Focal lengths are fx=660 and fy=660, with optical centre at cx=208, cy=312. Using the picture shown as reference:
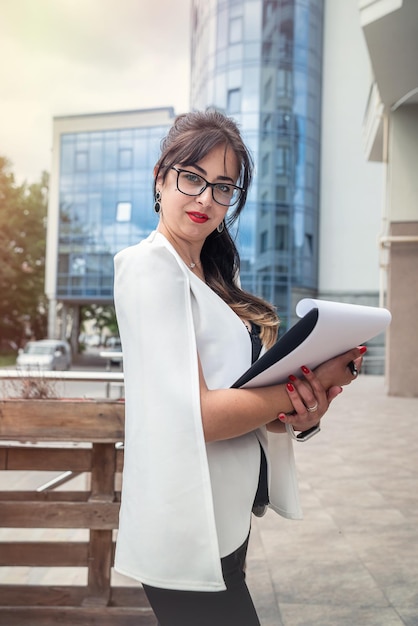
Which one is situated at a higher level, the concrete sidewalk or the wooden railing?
the wooden railing

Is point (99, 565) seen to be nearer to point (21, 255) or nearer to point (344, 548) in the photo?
point (344, 548)

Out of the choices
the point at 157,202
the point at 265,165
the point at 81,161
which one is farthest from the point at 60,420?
Result: the point at 81,161

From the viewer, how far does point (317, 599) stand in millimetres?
2902

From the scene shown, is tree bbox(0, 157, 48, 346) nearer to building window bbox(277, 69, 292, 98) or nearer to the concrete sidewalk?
building window bbox(277, 69, 292, 98)

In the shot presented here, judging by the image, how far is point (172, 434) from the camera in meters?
0.95

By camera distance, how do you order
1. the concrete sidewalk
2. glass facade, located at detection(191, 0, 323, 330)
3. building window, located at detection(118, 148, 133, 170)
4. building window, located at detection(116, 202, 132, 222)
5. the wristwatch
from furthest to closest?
building window, located at detection(118, 148, 133, 170), building window, located at detection(116, 202, 132, 222), glass facade, located at detection(191, 0, 323, 330), the concrete sidewalk, the wristwatch

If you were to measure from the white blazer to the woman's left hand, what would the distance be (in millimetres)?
94

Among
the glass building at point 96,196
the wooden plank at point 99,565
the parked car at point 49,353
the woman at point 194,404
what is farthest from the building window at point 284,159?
the woman at point 194,404

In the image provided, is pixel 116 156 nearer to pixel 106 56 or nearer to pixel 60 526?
pixel 106 56

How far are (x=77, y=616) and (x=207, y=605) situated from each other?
1453mm

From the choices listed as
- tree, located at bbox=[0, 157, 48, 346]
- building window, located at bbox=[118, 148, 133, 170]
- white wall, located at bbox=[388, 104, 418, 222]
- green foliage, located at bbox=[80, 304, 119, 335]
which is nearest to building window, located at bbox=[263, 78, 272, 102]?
building window, located at bbox=[118, 148, 133, 170]

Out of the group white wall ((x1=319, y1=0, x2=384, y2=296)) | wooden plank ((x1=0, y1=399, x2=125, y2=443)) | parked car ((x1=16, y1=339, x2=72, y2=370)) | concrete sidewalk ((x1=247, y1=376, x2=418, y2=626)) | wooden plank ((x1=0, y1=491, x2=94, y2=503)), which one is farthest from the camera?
white wall ((x1=319, y1=0, x2=384, y2=296))

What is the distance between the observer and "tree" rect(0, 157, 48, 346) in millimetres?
32000

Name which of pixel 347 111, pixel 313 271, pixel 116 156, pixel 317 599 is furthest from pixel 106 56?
pixel 317 599
